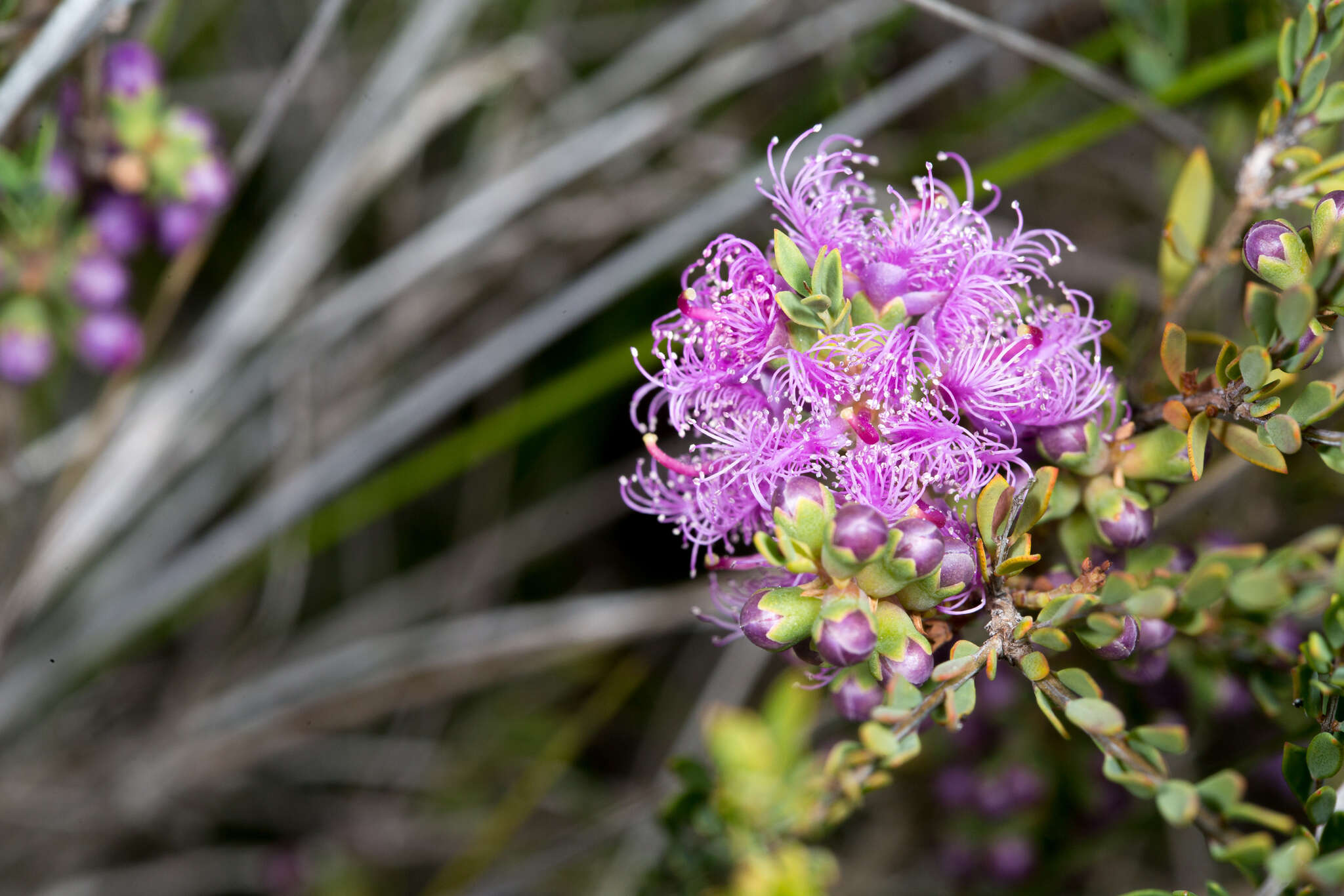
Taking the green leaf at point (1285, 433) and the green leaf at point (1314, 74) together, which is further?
the green leaf at point (1314, 74)

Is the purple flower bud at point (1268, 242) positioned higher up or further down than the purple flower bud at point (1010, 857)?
higher up

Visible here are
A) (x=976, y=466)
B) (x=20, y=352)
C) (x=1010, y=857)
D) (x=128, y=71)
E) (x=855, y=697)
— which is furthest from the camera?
(x=1010, y=857)

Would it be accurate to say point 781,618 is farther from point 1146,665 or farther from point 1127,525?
point 1146,665

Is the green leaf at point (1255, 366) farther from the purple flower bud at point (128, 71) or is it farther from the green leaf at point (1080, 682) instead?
the purple flower bud at point (128, 71)

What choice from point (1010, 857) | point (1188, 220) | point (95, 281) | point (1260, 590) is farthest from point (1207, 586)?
point (95, 281)

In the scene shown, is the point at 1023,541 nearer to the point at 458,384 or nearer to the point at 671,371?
the point at 671,371

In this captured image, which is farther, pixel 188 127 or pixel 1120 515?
pixel 188 127

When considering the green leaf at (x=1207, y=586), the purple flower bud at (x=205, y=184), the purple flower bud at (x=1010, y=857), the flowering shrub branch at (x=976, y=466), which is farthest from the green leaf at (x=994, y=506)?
the purple flower bud at (x=205, y=184)

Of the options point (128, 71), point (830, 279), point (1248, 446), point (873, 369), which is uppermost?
point (128, 71)
